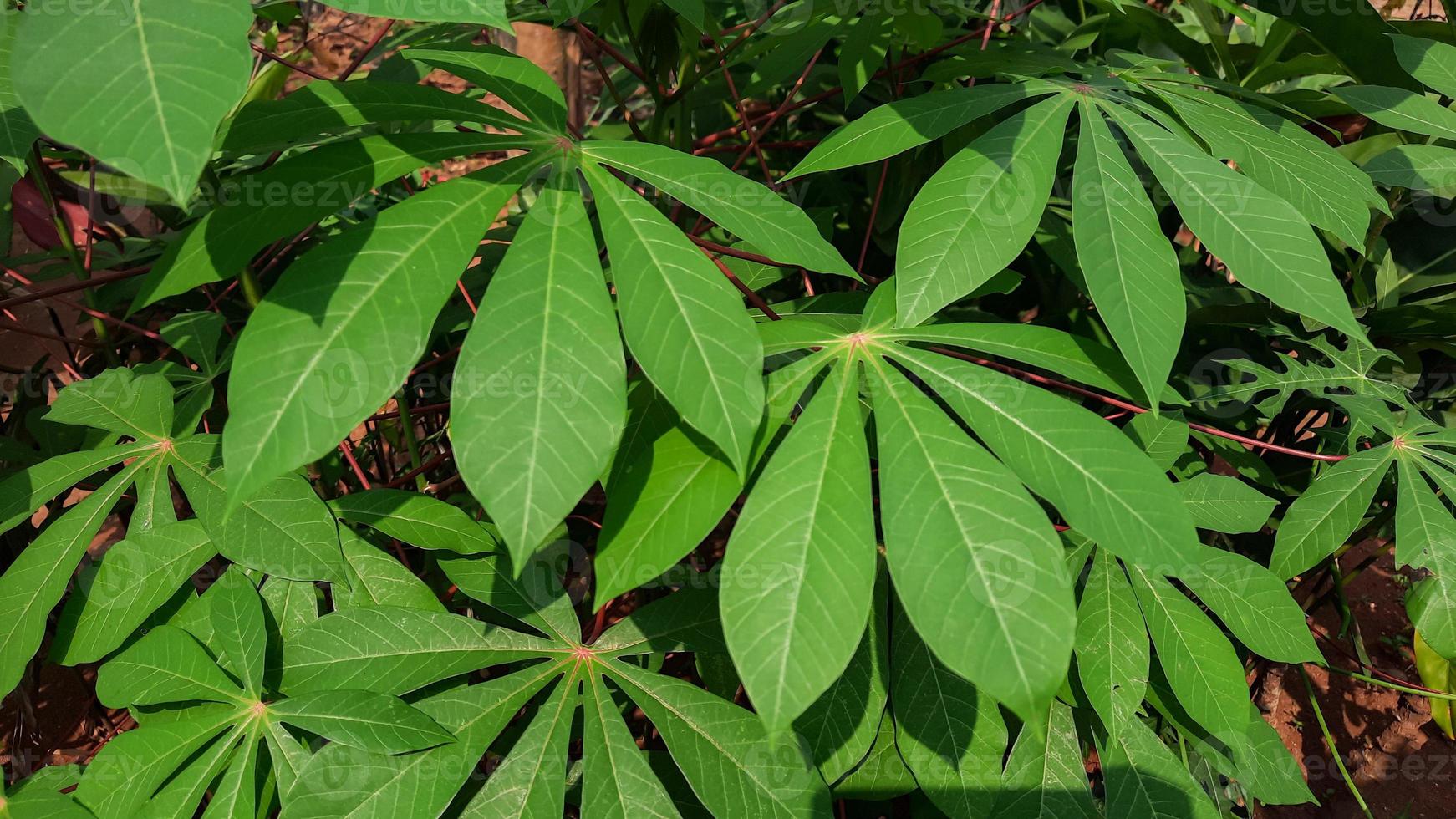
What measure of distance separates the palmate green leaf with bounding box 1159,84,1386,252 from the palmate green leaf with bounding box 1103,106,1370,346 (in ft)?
0.23

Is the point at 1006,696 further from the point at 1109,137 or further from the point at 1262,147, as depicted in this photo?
the point at 1262,147

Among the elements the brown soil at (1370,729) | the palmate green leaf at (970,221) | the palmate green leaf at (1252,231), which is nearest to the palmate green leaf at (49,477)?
the palmate green leaf at (970,221)

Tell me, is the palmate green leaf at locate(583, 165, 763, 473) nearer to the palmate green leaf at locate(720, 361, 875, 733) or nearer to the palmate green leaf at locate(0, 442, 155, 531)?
the palmate green leaf at locate(720, 361, 875, 733)

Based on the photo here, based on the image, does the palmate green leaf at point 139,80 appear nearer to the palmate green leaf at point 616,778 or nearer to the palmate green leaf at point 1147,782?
the palmate green leaf at point 616,778

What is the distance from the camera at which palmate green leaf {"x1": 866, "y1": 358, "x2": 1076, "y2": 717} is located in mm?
681

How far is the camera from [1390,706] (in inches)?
83.3

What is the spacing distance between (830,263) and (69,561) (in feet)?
3.08

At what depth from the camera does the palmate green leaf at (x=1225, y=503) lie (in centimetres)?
119

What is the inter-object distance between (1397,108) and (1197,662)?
0.77 m

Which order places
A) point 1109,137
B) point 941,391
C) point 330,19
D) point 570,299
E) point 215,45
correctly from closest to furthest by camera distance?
point 215,45 → point 570,299 → point 941,391 → point 1109,137 → point 330,19

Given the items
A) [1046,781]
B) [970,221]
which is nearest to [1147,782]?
[1046,781]

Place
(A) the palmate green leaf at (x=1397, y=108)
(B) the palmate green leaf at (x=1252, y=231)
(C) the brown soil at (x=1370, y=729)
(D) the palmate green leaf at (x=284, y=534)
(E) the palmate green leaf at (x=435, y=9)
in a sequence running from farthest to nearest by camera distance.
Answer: (C) the brown soil at (x=1370, y=729), (A) the palmate green leaf at (x=1397, y=108), (D) the palmate green leaf at (x=284, y=534), (B) the palmate green leaf at (x=1252, y=231), (E) the palmate green leaf at (x=435, y=9)

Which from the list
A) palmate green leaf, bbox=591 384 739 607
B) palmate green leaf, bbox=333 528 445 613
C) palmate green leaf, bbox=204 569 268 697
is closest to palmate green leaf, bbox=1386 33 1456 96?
palmate green leaf, bbox=591 384 739 607

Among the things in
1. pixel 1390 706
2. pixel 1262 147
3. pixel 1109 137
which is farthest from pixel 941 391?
pixel 1390 706
